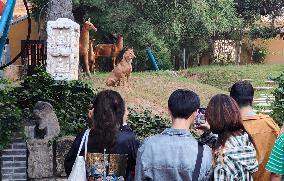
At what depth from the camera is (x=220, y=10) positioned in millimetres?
17078

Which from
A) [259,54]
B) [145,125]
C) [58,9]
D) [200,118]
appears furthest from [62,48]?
[259,54]

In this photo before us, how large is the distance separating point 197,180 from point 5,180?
3139 millimetres

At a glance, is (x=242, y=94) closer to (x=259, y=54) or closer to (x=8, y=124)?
(x=8, y=124)

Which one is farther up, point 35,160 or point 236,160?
point 236,160

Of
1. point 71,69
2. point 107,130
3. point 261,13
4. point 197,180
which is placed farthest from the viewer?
point 261,13

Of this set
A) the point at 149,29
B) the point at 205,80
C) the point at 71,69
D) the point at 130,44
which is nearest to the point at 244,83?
the point at 71,69

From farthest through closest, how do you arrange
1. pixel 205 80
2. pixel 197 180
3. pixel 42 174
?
1. pixel 205 80
2. pixel 42 174
3. pixel 197 180

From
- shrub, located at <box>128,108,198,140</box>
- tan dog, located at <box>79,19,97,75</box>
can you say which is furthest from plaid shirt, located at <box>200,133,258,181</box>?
tan dog, located at <box>79,19,97,75</box>

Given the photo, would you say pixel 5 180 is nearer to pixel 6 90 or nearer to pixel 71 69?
pixel 6 90

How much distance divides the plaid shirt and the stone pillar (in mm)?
5824

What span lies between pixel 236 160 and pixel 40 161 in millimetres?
2958

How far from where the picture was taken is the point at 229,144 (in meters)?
3.32

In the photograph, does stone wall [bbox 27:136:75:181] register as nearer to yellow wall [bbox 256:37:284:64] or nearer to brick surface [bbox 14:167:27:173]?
brick surface [bbox 14:167:27:173]

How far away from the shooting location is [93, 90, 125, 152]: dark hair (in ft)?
11.5
